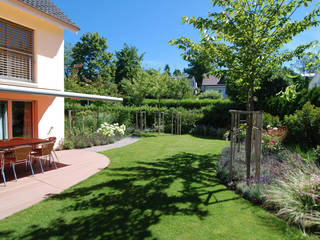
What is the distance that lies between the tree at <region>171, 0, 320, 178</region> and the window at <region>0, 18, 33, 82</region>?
7323mm

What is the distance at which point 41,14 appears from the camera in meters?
8.91

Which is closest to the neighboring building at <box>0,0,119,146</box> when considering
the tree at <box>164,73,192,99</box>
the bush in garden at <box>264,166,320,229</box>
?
the bush in garden at <box>264,166,320,229</box>

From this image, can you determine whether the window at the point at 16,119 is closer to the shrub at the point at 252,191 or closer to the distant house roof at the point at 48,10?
the distant house roof at the point at 48,10

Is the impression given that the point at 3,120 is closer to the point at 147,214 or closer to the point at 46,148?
the point at 46,148

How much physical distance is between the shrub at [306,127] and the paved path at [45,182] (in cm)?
708

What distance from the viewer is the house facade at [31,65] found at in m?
8.28

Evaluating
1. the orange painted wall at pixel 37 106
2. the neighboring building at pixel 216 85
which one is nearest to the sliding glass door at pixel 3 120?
the orange painted wall at pixel 37 106

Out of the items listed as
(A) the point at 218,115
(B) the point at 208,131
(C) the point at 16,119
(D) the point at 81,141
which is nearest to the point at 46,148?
(C) the point at 16,119

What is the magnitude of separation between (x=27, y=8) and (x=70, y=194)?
797cm

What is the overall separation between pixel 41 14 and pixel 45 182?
7357mm

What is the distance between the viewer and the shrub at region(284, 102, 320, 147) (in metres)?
6.82

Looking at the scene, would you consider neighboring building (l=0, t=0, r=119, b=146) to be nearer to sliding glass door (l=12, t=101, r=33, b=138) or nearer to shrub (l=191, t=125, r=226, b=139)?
sliding glass door (l=12, t=101, r=33, b=138)

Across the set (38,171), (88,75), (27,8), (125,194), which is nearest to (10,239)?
(125,194)

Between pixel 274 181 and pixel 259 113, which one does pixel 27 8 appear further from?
pixel 274 181
